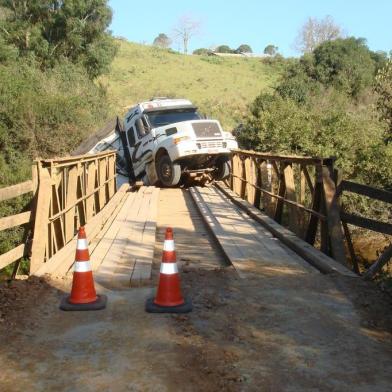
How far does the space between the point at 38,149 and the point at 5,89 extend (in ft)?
10.6

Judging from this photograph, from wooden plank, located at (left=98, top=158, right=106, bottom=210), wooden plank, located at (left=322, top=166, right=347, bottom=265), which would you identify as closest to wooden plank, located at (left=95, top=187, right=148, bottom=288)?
wooden plank, located at (left=322, top=166, right=347, bottom=265)

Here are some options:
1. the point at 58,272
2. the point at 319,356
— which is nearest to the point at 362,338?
the point at 319,356

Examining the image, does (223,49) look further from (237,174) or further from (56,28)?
(237,174)

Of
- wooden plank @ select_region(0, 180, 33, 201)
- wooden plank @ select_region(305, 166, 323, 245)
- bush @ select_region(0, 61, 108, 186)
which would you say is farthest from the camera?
bush @ select_region(0, 61, 108, 186)

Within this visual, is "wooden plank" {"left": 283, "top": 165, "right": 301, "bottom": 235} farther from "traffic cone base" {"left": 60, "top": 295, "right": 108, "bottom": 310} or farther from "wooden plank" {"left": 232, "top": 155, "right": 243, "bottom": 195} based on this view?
"wooden plank" {"left": 232, "top": 155, "right": 243, "bottom": 195}

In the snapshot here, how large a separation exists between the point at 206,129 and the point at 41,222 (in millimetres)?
9971

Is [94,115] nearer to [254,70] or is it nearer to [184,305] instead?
[184,305]

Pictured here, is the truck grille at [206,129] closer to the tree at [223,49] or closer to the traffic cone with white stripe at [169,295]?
the traffic cone with white stripe at [169,295]

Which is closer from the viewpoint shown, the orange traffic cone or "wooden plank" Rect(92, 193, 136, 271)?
the orange traffic cone

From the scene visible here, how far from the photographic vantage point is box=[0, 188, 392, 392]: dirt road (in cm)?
348

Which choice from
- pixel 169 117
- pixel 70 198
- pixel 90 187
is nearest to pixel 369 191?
pixel 70 198

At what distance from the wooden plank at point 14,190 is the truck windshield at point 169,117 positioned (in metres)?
10.4

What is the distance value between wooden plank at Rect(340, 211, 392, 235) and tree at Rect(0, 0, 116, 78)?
29.8 m

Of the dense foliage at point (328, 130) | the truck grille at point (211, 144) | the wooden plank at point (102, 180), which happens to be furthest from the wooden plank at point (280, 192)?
the dense foliage at point (328, 130)
